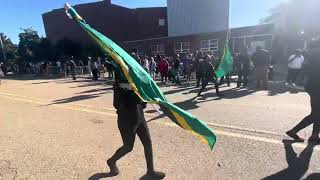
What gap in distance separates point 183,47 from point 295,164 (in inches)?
1183

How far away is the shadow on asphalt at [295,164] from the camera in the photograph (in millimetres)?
4488

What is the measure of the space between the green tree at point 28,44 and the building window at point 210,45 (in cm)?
2234

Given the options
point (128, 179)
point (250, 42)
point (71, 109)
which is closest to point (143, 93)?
point (128, 179)

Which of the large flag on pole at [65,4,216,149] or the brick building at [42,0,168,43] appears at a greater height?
the brick building at [42,0,168,43]

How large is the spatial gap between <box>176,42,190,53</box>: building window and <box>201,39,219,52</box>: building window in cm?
200

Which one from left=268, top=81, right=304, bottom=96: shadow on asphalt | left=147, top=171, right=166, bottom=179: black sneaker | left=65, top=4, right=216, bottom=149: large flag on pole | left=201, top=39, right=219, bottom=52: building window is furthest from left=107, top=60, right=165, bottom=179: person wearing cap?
left=201, top=39, right=219, bottom=52: building window

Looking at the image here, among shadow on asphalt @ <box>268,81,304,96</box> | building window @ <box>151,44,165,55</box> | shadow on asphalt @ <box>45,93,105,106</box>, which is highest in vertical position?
building window @ <box>151,44,165,55</box>

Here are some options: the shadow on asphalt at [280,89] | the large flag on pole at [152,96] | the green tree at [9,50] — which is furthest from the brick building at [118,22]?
the large flag on pole at [152,96]

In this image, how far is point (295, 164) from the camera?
4.86m

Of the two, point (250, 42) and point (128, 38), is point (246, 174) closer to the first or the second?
point (250, 42)

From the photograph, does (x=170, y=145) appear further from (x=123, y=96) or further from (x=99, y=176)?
(x=123, y=96)

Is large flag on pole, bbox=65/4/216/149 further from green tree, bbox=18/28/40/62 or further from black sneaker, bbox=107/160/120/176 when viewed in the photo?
green tree, bbox=18/28/40/62

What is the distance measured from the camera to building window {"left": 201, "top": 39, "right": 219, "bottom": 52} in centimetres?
3120

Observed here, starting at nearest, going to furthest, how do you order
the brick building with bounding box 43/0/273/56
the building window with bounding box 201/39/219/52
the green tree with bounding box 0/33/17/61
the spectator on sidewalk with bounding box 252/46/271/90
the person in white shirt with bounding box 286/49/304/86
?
the spectator on sidewalk with bounding box 252/46/271/90
the person in white shirt with bounding box 286/49/304/86
the building window with bounding box 201/39/219/52
the brick building with bounding box 43/0/273/56
the green tree with bounding box 0/33/17/61
